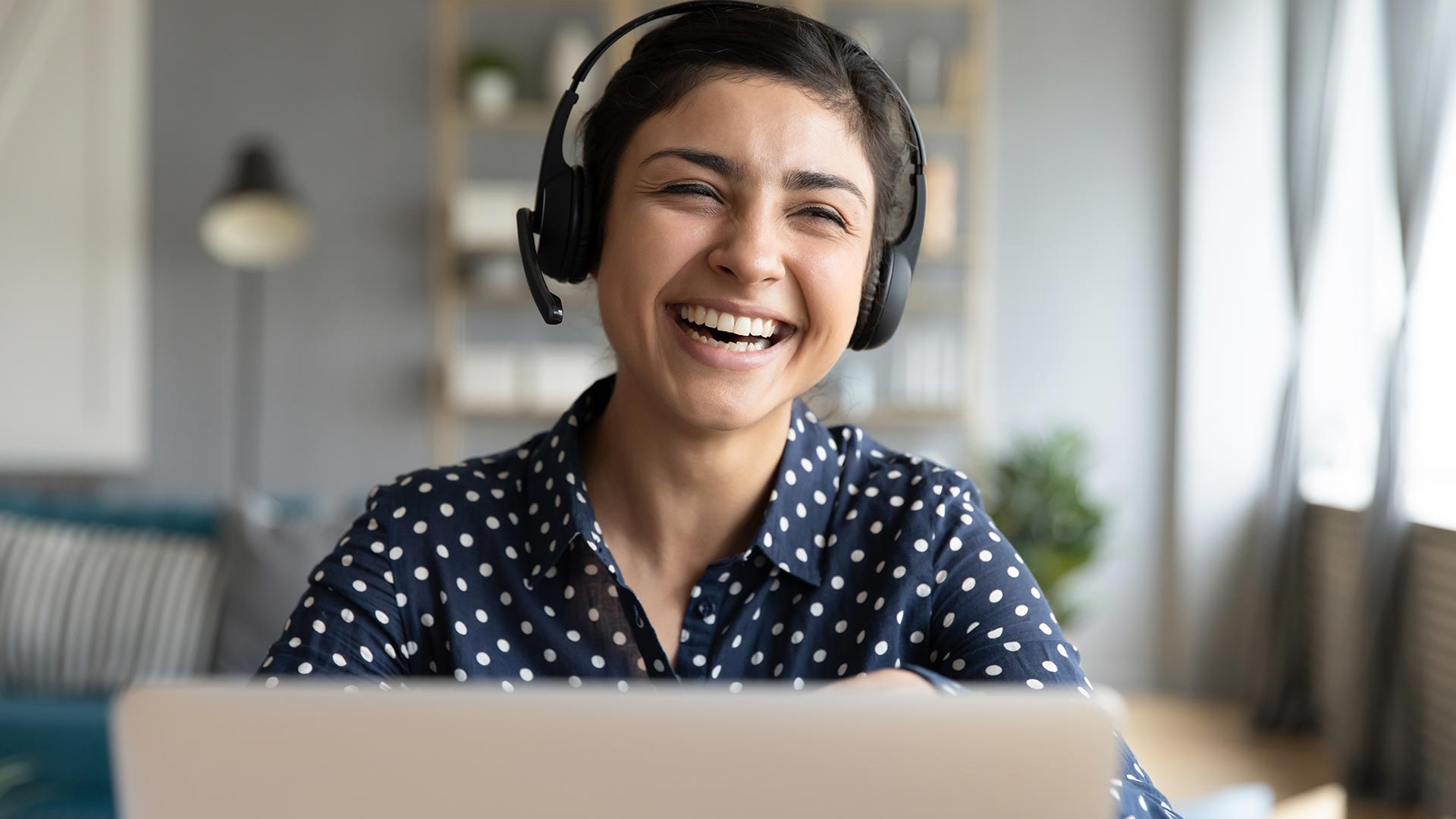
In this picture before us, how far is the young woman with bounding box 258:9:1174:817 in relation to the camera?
106 cm

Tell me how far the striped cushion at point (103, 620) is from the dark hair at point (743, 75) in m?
2.15

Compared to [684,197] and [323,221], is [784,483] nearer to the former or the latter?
[684,197]

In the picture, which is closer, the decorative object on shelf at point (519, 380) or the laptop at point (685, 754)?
the laptop at point (685, 754)

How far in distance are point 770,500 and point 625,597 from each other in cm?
15

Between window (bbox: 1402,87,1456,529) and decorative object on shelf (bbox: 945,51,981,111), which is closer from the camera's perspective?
window (bbox: 1402,87,1456,529)

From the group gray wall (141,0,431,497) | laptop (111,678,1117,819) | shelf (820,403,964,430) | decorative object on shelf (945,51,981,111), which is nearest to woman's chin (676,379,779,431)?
laptop (111,678,1117,819)

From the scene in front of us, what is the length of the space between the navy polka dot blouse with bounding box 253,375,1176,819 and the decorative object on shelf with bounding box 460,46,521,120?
14.1 feet

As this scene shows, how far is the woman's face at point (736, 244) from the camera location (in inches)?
41.5

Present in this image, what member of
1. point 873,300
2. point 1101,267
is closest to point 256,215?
point 1101,267

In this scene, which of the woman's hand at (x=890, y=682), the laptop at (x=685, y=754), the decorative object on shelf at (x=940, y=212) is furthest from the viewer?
the decorative object on shelf at (x=940, y=212)

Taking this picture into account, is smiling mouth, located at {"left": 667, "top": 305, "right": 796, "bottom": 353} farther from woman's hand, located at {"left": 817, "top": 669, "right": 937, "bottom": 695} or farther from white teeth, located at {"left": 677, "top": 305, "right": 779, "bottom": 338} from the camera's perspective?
woman's hand, located at {"left": 817, "top": 669, "right": 937, "bottom": 695}

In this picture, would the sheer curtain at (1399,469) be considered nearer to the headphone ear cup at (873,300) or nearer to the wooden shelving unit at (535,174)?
the wooden shelving unit at (535,174)

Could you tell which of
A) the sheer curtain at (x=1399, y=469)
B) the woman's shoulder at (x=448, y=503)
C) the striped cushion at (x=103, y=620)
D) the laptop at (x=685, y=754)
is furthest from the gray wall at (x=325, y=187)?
the laptop at (x=685, y=754)

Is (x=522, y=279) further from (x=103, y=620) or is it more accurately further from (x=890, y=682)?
(x=890, y=682)
